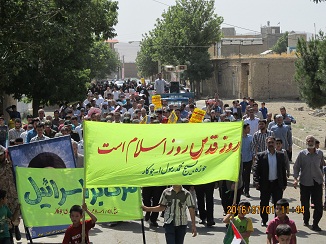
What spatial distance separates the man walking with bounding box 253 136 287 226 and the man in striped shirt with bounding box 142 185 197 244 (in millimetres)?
3496

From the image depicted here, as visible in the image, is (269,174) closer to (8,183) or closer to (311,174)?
(311,174)

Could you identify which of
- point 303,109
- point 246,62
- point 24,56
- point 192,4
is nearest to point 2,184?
point 24,56

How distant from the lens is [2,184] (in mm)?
11836

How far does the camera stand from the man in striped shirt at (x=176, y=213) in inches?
420

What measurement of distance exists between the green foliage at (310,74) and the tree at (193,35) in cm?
3494

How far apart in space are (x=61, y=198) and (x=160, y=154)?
6.72 feet

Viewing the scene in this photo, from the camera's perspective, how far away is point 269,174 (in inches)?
552

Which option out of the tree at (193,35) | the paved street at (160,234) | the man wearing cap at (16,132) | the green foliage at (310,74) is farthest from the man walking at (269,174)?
the tree at (193,35)

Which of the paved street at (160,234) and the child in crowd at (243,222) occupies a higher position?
the child in crowd at (243,222)

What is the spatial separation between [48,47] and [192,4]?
50832 millimetres

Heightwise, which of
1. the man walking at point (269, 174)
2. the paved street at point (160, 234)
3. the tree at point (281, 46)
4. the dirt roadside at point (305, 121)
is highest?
the tree at point (281, 46)

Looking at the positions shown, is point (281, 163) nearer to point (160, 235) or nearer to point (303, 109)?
point (160, 235)

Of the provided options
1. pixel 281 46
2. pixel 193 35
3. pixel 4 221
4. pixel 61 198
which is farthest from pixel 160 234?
pixel 281 46

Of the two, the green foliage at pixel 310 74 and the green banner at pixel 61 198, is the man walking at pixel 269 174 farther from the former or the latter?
the green foliage at pixel 310 74
